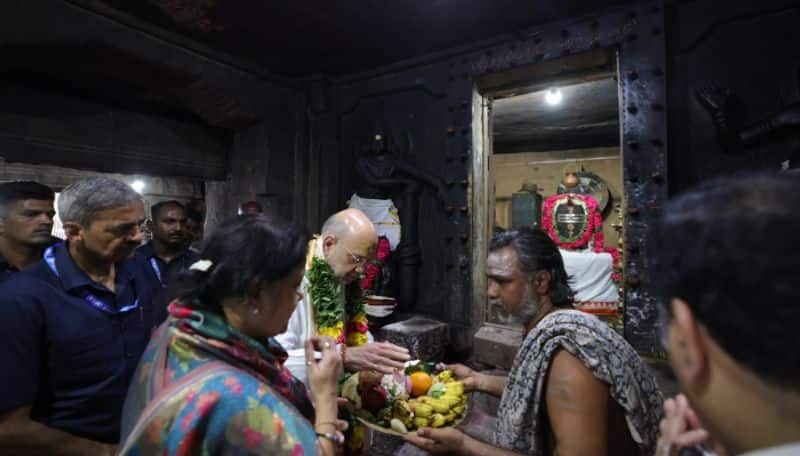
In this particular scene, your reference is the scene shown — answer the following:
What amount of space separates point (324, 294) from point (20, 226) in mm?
2243

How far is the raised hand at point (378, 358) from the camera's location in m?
2.29

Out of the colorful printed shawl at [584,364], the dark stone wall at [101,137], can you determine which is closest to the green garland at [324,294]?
the colorful printed shawl at [584,364]

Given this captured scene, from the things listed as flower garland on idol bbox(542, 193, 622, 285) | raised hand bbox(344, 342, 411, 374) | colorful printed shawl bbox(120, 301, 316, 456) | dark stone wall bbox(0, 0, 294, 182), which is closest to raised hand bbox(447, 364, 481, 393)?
raised hand bbox(344, 342, 411, 374)

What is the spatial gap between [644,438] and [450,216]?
3614 millimetres

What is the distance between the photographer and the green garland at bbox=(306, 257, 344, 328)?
2.55 m

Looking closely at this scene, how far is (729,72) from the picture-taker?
12.0 ft

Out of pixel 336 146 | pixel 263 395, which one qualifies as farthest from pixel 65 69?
pixel 263 395

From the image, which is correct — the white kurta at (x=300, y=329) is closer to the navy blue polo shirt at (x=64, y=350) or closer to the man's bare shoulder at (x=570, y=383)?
the navy blue polo shirt at (x=64, y=350)

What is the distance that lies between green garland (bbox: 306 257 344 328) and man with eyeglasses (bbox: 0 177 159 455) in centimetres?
95

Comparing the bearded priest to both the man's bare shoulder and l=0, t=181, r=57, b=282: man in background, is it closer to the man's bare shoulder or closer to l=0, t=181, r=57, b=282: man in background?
the man's bare shoulder

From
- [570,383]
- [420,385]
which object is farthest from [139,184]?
[570,383]

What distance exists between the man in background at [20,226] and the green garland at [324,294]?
2.03m

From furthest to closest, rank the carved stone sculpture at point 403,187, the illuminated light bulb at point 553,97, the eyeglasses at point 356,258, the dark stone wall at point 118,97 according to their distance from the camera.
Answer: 1. the illuminated light bulb at point 553,97
2. the carved stone sculpture at point 403,187
3. the dark stone wall at point 118,97
4. the eyeglasses at point 356,258

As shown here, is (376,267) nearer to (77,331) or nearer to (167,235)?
(167,235)
